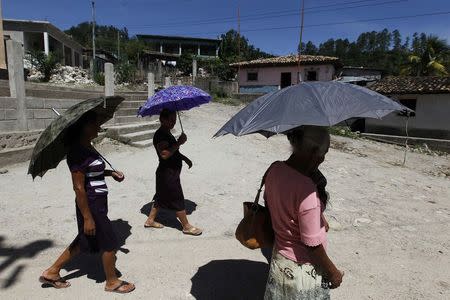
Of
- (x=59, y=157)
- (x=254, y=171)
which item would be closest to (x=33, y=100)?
(x=254, y=171)

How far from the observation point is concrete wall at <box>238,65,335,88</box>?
98.2 feet

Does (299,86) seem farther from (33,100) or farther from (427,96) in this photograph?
(427,96)

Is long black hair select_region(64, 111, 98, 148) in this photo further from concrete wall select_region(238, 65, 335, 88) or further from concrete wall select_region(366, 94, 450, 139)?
concrete wall select_region(238, 65, 335, 88)

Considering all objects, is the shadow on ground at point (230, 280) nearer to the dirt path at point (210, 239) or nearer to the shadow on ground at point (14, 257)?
the dirt path at point (210, 239)

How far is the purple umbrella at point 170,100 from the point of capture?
3.87 meters

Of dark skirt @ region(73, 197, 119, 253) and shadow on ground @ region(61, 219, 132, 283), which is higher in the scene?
dark skirt @ region(73, 197, 119, 253)

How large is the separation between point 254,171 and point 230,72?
28722mm

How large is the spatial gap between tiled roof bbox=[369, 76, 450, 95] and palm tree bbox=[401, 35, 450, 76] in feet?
32.2

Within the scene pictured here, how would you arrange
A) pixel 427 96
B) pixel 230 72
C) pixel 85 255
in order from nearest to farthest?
1. pixel 85 255
2. pixel 427 96
3. pixel 230 72

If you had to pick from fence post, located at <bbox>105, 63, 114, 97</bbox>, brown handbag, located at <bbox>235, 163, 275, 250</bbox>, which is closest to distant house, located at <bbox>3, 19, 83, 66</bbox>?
fence post, located at <bbox>105, 63, 114, 97</bbox>

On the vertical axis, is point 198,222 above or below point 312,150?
below

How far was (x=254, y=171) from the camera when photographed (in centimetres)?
771

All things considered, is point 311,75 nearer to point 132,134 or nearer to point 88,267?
point 132,134

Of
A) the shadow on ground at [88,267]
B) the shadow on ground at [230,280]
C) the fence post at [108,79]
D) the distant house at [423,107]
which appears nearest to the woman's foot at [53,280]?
the shadow on ground at [88,267]
